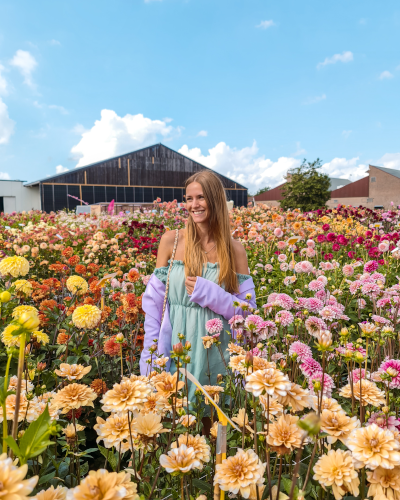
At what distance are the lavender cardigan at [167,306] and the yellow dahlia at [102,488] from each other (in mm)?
1408

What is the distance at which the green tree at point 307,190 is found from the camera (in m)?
28.2

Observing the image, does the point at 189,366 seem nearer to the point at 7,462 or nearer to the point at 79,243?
the point at 7,462

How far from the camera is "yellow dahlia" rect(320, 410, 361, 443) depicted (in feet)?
2.34

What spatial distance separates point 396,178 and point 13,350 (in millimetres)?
48691

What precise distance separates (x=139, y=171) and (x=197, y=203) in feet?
108

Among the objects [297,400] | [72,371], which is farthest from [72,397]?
[297,400]

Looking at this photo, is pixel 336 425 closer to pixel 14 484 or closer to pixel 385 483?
pixel 385 483

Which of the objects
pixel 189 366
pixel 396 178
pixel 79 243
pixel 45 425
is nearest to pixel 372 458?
pixel 45 425

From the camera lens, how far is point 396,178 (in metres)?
41.5

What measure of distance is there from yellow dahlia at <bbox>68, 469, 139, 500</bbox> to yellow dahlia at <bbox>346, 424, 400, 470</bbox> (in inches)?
16.2

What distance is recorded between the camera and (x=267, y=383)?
66 cm

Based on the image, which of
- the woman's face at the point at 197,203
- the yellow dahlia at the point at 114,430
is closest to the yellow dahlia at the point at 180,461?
the yellow dahlia at the point at 114,430

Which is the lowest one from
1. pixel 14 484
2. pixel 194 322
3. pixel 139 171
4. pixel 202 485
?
pixel 202 485

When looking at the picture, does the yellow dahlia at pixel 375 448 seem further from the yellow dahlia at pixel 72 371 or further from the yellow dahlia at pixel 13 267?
the yellow dahlia at pixel 13 267
